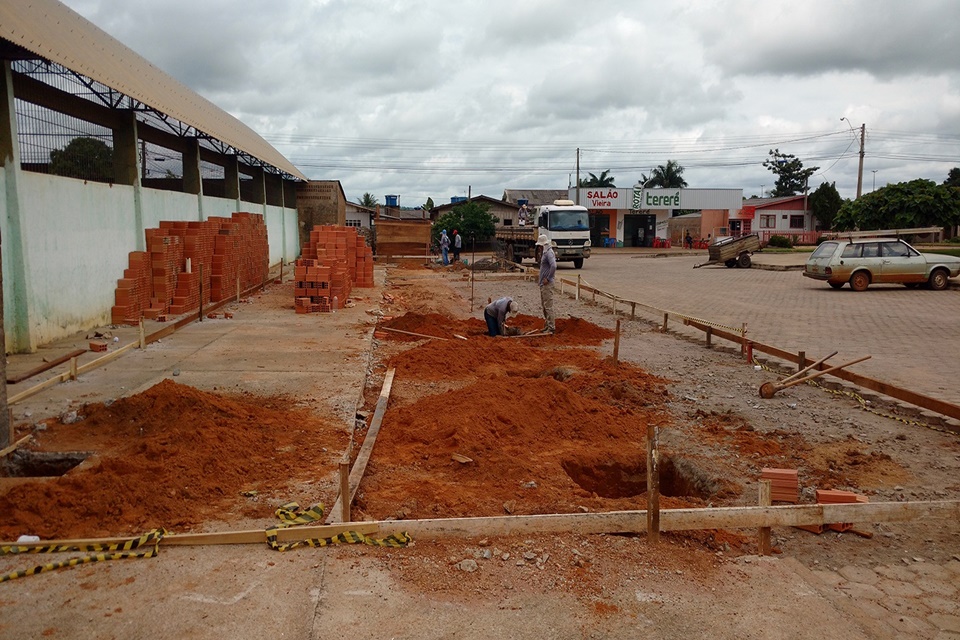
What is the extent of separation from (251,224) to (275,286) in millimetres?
2397

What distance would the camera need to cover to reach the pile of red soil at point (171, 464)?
4.60 meters

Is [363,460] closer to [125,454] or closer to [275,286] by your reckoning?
[125,454]

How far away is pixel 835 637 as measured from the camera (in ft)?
11.3

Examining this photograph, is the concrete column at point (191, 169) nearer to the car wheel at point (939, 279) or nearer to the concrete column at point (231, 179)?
the concrete column at point (231, 179)

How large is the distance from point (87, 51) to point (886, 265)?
67.4ft

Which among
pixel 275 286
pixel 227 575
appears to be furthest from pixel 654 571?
pixel 275 286

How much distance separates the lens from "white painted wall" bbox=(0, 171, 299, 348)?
32.9ft

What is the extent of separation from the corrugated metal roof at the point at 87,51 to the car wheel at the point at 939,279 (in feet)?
66.2

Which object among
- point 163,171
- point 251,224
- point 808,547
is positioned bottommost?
point 808,547

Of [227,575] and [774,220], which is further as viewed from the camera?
[774,220]

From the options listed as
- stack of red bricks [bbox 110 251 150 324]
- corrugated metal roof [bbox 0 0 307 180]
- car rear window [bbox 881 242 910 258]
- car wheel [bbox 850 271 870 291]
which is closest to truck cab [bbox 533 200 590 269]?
car wheel [bbox 850 271 870 291]

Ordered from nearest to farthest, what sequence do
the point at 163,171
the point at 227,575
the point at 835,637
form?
Result: 1. the point at 835,637
2. the point at 227,575
3. the point at 163,171

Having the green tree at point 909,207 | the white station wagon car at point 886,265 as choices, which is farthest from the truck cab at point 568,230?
the green tree at point 909,207

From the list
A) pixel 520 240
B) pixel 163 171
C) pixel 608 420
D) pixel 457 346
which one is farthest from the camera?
pixel 520 240
